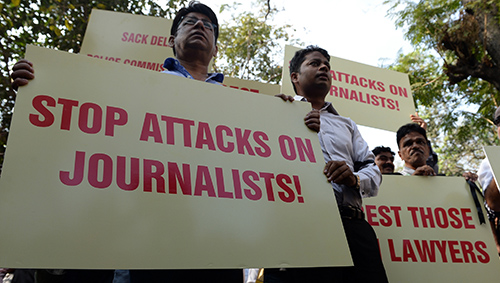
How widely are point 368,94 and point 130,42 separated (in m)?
2.18

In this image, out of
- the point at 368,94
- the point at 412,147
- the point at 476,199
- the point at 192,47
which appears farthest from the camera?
the point at 368,94

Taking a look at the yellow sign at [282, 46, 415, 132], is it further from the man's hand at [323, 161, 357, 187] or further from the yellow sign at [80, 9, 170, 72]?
the man's hand at [323, 161, 357, 187]

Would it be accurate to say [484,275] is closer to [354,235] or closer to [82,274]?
[354,235]

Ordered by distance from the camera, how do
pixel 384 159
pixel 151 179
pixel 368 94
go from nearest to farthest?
pixel 151 179 < pixel 368 94 < pixel 384 159

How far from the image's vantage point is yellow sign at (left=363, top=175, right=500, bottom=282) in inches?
79.1

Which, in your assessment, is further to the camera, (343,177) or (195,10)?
(195,10)

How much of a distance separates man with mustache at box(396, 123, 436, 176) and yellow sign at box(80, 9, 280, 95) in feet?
4.12

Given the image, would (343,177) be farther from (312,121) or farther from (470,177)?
(470,177)

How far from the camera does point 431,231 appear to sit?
2141 millimetres

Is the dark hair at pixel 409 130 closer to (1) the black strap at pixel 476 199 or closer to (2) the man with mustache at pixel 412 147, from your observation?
(2) the man with mustache at pixel 412 147

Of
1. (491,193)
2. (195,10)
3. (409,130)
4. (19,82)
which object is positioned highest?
(195,10)

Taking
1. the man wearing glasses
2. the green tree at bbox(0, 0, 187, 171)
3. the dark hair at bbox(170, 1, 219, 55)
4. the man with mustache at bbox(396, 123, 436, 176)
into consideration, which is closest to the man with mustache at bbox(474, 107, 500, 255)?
the man with mustache at bbox(396, 123, 436, 176)

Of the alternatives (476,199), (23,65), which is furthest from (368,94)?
(23,65)

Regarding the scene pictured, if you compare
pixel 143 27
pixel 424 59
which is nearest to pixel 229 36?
pixel 424 59
